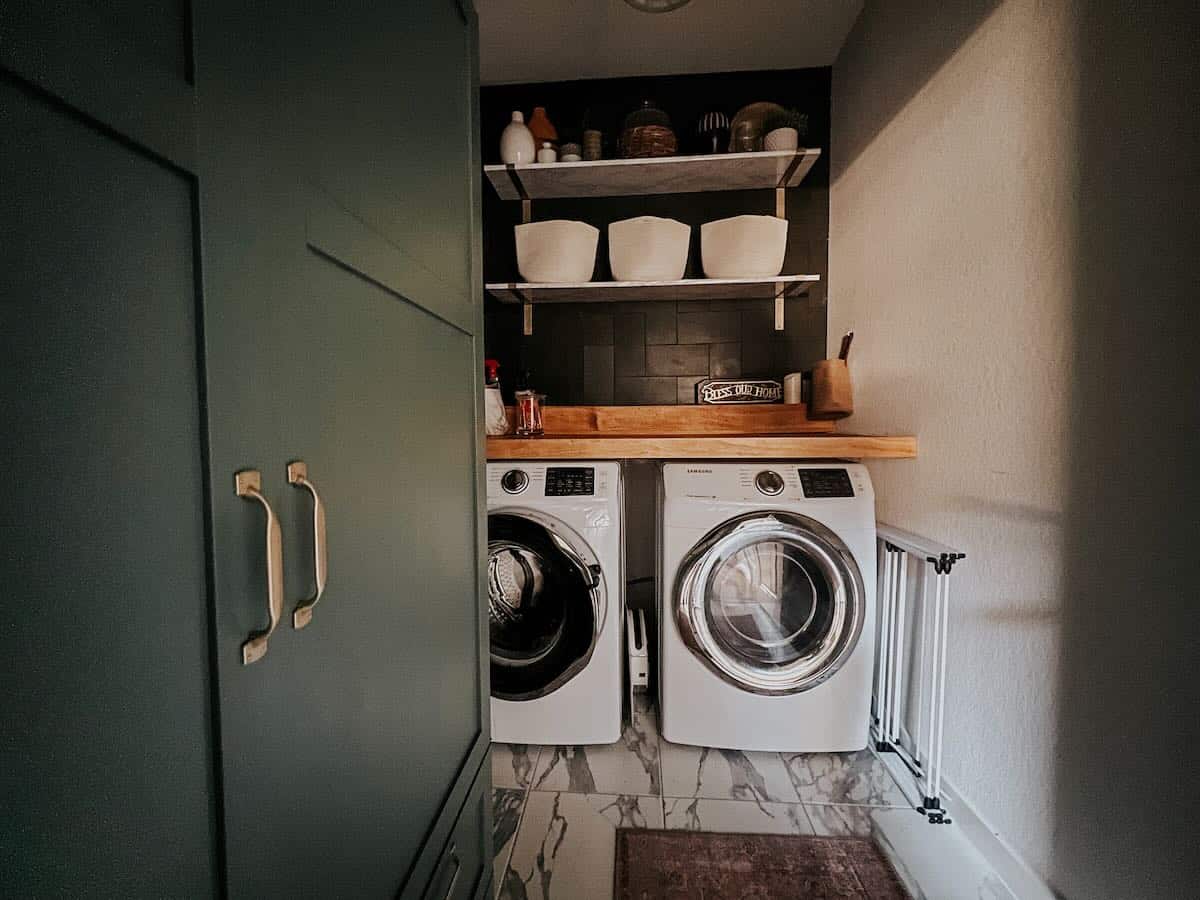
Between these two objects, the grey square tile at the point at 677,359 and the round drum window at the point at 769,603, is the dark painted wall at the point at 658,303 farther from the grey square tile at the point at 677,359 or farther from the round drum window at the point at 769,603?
the round drum window at the point at 769,603

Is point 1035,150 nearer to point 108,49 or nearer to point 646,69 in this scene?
point 108,49

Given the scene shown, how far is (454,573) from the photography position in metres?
1.01

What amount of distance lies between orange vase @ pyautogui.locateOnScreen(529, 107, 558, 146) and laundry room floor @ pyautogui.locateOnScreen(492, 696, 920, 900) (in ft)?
7.97

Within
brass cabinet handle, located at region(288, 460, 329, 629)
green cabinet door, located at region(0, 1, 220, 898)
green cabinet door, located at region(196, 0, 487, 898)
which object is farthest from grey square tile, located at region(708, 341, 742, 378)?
green cabinet door, located at region(0, 1, 220, 898)

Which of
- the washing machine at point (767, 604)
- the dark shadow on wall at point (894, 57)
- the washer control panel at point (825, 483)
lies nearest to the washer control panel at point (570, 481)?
the washing machine at point (767, 604)

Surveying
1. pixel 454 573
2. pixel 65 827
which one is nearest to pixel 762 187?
pixel 454 573

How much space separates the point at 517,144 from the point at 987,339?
1.87m

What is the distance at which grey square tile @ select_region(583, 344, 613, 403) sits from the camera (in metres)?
2.70

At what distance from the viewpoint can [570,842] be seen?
1.53 m

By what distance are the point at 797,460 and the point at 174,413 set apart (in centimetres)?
191

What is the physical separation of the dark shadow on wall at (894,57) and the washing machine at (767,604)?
1.23m

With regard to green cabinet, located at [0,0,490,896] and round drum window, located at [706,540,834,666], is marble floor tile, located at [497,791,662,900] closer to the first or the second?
round drum window, located at [706,540,834,666]

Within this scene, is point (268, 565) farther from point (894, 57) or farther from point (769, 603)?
point (894, 57)

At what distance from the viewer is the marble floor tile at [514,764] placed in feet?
5.91
